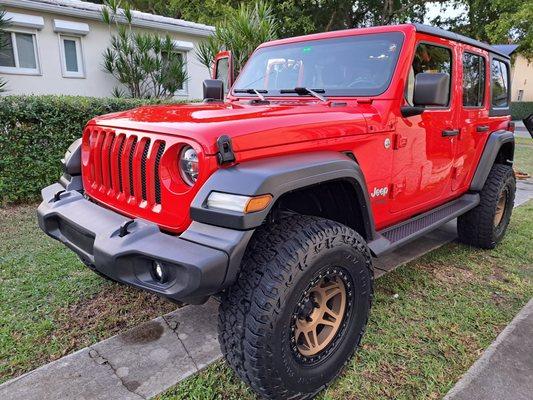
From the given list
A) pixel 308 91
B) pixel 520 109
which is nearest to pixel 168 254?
pixel 308 91

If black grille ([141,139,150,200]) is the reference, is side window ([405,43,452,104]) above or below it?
above

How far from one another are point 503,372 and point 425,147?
5.03ft

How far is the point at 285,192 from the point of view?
6.17 feet

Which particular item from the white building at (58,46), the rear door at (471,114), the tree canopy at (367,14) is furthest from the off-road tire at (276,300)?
the tree canopy at (367,14)

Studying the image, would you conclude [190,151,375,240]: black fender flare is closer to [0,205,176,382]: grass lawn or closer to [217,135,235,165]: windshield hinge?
[217,135,235,165]: windshield hinge

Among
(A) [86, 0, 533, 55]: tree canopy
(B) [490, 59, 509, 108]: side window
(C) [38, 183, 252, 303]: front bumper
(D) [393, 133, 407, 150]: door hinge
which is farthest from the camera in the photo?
(A) [86, 0, 533, 55]: tree canopy

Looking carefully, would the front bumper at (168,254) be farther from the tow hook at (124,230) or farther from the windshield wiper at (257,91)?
the windshield wiper at (257,91)

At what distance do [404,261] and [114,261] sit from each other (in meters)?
2.83

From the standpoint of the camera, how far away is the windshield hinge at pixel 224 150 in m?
1.80

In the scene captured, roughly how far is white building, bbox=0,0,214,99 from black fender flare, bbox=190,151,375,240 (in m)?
9.30

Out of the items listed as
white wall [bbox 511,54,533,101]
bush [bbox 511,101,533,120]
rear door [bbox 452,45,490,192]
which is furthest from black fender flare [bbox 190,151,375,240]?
white wall [bbox 511,54,533,101]

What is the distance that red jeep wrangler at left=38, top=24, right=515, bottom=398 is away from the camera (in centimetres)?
180

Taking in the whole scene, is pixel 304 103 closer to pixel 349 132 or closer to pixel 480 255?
pixel 349 132

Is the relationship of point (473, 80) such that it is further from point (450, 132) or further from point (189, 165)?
point (189, 165)
